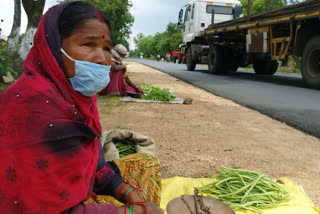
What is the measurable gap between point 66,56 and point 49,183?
581mm

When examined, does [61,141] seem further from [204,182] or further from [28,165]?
[204,182]

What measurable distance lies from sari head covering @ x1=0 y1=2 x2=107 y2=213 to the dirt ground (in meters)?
1.96

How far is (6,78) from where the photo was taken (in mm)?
8273

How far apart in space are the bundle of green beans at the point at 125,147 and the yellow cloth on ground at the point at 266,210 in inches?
18.6

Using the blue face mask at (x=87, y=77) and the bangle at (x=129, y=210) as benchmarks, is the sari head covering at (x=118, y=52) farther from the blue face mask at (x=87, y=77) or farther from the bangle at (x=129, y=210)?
the bangle at (x=129, y=210)

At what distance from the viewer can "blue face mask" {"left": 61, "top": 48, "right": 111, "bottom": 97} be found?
147 centimetres

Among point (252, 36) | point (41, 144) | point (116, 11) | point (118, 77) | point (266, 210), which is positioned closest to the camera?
point (41, 144)

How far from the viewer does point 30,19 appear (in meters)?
9.73

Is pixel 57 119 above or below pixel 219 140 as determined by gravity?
above

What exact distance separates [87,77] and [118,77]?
5955 millimetres

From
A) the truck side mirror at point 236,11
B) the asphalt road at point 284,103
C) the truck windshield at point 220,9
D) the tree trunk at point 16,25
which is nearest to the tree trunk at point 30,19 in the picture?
the tree trunk at point 16,25

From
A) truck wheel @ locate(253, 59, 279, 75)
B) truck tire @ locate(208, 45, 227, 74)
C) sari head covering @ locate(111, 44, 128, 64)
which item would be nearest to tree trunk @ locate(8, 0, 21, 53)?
sari head covering @ locate(111, 44, 128, 64)

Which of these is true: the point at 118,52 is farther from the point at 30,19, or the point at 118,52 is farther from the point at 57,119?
the point at 57,119

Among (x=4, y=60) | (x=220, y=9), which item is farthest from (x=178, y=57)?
(x=4, y=60)
